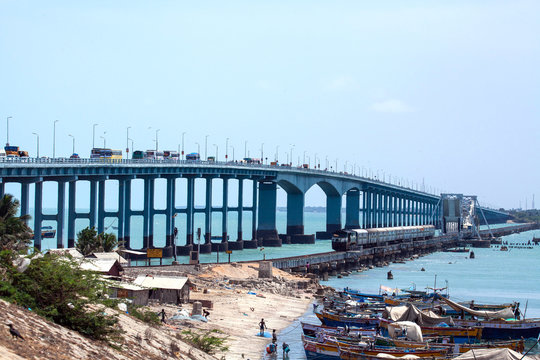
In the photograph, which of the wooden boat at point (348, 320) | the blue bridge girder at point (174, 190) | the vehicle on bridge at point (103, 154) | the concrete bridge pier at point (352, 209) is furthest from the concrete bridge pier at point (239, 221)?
the wooden boat at point (348, 320)

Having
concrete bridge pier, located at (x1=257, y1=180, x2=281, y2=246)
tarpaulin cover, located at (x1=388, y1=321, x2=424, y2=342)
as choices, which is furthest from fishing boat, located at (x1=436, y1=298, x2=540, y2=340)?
concrete bridge pier, located at (x1=257, y1=180, x2=281, y2=246)

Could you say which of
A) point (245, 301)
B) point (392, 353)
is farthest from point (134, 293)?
point (245, 301)

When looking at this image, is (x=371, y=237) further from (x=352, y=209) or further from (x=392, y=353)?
(x=392, y=353)

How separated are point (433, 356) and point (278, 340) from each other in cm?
1105

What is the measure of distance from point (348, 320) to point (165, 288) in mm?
11101

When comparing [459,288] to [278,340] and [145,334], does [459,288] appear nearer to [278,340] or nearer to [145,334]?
[278,340]

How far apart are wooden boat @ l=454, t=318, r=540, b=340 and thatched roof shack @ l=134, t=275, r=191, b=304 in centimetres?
1585

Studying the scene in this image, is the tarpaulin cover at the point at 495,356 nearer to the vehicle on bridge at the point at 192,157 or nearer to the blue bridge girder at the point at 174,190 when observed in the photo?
the blue bridge girder at the point at 174,190

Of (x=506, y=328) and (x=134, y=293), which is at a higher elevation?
(x=134, y=293)

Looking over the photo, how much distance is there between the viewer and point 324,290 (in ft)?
238

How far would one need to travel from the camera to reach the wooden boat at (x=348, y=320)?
50.3 metres

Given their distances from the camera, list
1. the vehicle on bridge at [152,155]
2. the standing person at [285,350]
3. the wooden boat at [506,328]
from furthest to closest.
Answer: the vehicle on bridge at [152,155] < the wooden boat at [506,328] < the standing person at [285,350]

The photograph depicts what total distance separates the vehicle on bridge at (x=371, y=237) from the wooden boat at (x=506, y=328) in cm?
6151

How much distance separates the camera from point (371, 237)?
A: 124562 millimetres
